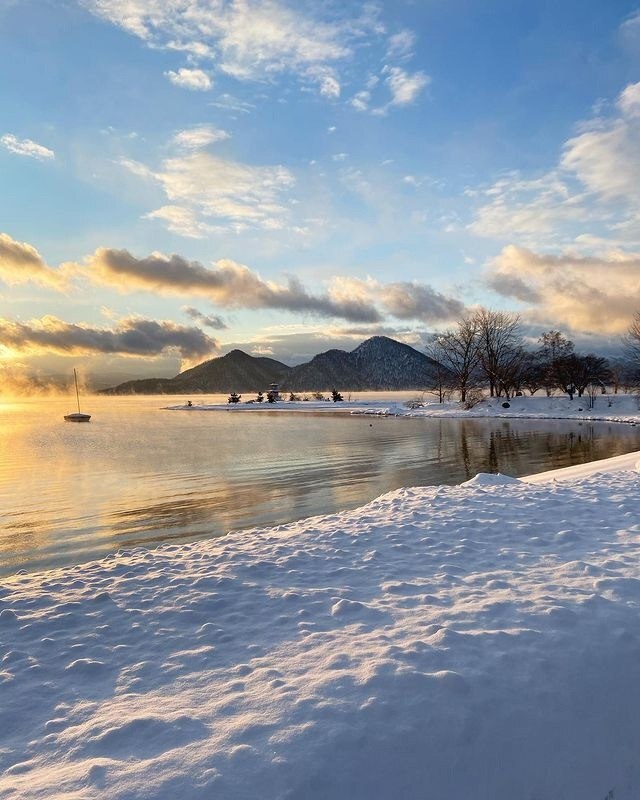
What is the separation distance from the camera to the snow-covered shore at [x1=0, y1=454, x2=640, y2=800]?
3.52 metres

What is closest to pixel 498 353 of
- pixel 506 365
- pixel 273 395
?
pixel 506 365

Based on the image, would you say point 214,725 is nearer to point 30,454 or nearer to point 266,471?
point 266,471

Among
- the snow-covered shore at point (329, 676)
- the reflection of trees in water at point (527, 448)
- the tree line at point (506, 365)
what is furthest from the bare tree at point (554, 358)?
the snow-covered shore at point (329, 676)

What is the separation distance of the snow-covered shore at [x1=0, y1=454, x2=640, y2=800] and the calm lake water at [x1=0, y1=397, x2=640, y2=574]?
14.5ft

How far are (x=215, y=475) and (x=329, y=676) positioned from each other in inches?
662

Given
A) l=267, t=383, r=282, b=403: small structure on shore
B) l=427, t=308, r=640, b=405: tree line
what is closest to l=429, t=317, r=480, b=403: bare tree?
l=427, t=308, r=640, b=405: tree line

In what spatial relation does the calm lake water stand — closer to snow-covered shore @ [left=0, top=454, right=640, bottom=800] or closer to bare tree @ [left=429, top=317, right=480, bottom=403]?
snow-covered shore @ [left=0, top=454, right=640, bottom=800]

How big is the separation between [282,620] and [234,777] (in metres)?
2.38

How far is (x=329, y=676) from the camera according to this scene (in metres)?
4.40

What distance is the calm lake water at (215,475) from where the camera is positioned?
12.1 metres

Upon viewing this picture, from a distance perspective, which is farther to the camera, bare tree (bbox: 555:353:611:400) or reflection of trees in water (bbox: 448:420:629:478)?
bare tree (bbox: 555:353:611:400)

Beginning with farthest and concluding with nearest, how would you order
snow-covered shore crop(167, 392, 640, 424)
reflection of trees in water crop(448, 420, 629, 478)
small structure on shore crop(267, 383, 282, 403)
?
small structure on shore crop(267, 383, 282, 403), snow-covered shore crop(167, 392, 640, 424), reflection of trees in water crop(448, 420, 629, 478)

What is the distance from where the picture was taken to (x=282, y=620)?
571 cm

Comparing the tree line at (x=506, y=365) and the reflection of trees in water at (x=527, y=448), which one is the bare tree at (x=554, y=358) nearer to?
the tree line at (x=506, y=365)
